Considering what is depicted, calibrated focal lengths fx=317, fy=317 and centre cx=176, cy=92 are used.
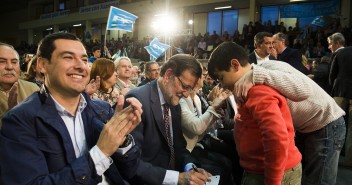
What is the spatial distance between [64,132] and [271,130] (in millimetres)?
1078

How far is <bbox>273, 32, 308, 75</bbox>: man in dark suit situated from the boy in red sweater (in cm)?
269

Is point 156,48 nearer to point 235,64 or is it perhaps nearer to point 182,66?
point 182,66

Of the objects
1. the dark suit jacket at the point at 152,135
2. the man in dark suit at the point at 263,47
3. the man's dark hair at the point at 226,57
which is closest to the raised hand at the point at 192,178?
the dark suit jacket at the point at 152,135

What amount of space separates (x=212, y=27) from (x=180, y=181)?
60.4 feet

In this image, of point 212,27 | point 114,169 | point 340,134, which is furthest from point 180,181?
point 212,27

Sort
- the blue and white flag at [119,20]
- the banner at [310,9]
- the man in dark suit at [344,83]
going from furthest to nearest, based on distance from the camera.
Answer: the banner at [310,9] → the blue and white flag at [119,20] → the man in dark suit at [344,83]

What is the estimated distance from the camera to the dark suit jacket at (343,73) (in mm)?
4680

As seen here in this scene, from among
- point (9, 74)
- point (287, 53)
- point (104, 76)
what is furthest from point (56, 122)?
point (287, 53)

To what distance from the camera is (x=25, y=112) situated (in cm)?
147

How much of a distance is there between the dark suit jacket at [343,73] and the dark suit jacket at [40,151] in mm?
4128

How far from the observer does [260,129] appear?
72.0 inches

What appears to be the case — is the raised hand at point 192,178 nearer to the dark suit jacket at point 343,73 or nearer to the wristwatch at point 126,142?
the wristwatch at point 126,142

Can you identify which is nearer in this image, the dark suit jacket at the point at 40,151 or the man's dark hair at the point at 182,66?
the dark suit jacket at the point at 40,151

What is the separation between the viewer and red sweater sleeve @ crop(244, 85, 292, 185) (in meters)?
1.73
